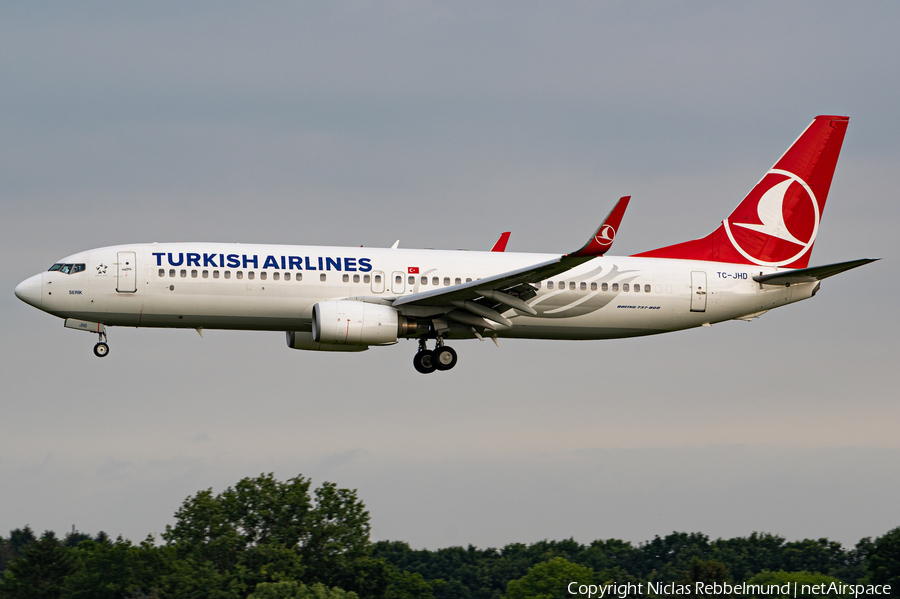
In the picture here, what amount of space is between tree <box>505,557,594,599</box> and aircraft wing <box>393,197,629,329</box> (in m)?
75.6

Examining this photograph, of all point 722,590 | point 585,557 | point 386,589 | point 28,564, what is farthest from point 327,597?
point 585,557

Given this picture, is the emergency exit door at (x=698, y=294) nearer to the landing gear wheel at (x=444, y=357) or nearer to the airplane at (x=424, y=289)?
the airplane at (x=424, y=289)

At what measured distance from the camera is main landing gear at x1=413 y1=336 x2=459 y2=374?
41062mm

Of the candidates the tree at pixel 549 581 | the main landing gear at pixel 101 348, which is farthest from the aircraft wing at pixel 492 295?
the tree at pixel 549 581

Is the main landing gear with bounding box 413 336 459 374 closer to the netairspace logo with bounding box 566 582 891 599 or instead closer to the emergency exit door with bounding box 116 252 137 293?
the emergency exit door with bounding box 116 252 137 293

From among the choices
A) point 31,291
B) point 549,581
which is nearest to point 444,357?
point 31,291

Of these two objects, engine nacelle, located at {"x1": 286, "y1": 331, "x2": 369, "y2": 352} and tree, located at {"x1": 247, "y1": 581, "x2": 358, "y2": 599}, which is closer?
engine nacelle, located at {"x1": 286, "y1": 331, "x2": 369, "y2": 352}

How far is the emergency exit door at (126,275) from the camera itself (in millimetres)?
38219

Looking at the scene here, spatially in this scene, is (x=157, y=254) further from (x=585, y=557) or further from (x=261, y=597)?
(x=585, y=557)

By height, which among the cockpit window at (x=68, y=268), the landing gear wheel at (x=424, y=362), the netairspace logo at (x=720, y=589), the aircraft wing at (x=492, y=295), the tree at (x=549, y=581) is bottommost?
the netairspace logo at (x=720, y=589)

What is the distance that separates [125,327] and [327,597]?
136 feet

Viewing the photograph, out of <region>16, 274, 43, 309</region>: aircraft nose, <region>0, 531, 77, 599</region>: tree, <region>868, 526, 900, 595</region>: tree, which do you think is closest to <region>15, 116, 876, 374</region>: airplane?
<region>16, 274, 43, 309</region>: aircraft nose

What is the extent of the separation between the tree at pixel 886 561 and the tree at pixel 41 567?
3112 inches

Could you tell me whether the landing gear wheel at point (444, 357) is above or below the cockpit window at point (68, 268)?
below
